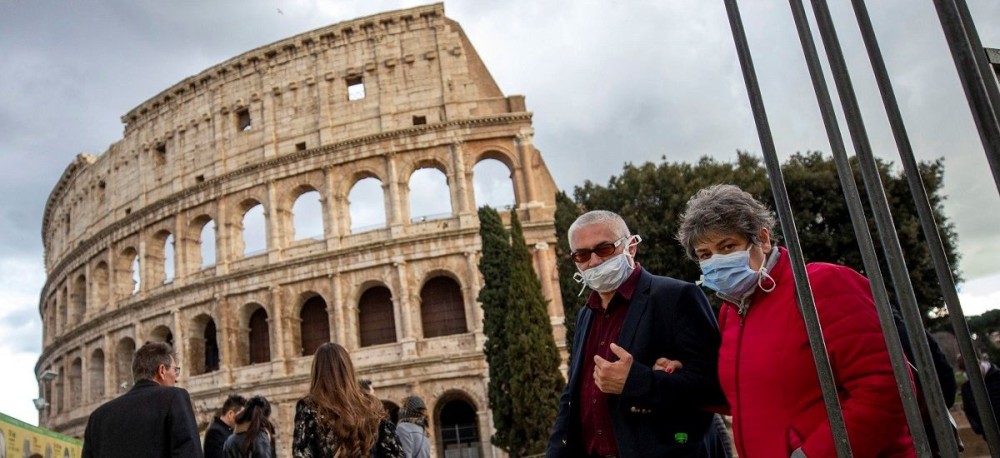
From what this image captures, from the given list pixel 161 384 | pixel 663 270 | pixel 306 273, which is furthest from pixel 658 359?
pixel 306 273

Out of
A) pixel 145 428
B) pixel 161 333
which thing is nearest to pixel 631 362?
pixel 145 428

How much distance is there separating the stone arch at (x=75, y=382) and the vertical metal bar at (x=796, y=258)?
3431 centimetres

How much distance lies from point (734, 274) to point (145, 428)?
3.65 metres

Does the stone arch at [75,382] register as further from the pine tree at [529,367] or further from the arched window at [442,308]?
the pine tree at [529,367]

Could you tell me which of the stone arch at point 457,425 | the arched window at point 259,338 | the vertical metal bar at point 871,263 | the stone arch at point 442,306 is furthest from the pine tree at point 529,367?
the vertical metal bar at point 871,263

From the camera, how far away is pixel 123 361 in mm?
27609

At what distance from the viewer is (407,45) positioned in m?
25.5

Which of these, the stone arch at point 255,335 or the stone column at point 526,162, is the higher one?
the stone column at point 526,162

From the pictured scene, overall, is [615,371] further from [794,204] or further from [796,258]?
[794,204]

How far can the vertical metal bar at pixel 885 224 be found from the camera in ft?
5.77

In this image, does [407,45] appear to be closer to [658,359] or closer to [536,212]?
[536,212]

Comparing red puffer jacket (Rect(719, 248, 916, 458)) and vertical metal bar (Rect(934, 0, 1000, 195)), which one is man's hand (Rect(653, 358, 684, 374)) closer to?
red puffer jacket (Rect(719, 248, 916, 458))

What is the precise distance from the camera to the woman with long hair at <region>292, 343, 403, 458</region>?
3748 millimetres

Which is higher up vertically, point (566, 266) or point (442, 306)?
point (442, 306)
